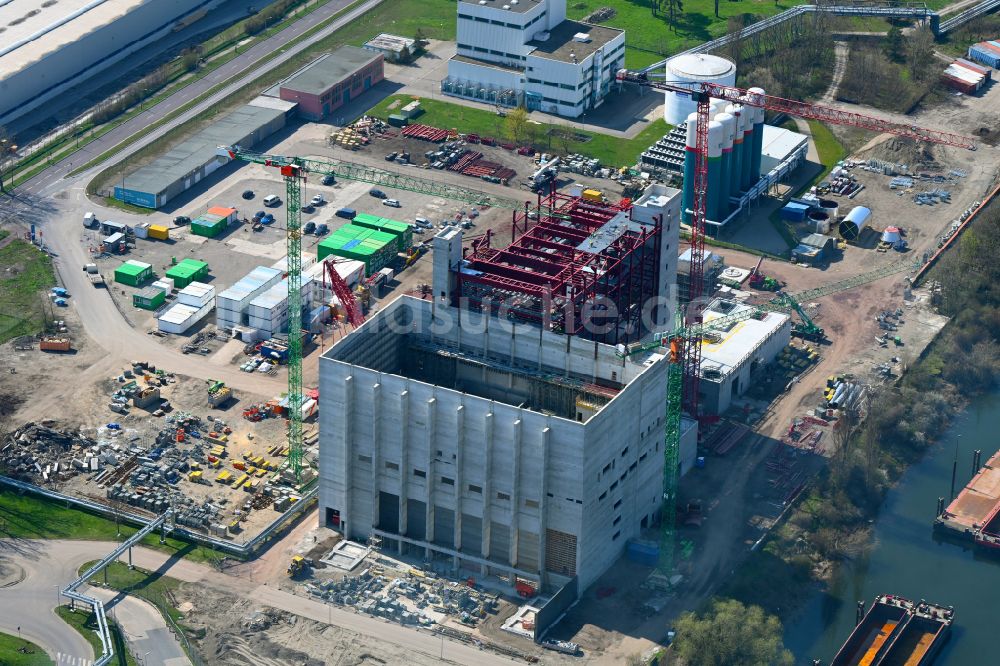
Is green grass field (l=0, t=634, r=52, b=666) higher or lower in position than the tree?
lower

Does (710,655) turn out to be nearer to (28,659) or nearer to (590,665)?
(590,665)

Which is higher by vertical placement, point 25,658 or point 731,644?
point 731,644

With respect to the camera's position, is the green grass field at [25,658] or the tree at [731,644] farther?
the green grass field at [25,658]

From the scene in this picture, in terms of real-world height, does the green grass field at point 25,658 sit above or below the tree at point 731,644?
below

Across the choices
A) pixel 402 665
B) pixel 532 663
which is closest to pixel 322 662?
pixel 402 665

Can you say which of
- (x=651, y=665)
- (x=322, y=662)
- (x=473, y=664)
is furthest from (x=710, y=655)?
(x=322, y=662)

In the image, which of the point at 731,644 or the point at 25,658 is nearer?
the point at 731,644
